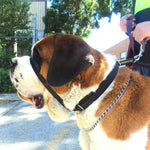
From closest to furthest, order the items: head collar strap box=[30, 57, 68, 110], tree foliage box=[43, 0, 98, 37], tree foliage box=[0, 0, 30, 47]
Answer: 1. head collar strap box=[30, 57, 68, 110]
2. tree foliage box=[0, 0, 30, 47]
3. tree foliage box=[43, 0, 98, 37]

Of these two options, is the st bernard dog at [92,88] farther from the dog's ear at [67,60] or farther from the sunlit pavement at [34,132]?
the sunlit pavement at [34,132]

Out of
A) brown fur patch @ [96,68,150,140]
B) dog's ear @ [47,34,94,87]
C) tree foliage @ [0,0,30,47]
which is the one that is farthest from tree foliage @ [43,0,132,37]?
brown fur patch @ [96,68,150,140]

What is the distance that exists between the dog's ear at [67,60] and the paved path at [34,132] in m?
2.33

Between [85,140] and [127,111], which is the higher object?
[127,111]

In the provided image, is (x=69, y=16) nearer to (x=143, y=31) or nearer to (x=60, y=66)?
(x=143, y=31)

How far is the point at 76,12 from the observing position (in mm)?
16438

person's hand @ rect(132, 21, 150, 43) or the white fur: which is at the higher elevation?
person's hand @ rect(132, 21, 150, 43)

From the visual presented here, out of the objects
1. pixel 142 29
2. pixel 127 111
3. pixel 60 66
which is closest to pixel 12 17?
pixel 142 29

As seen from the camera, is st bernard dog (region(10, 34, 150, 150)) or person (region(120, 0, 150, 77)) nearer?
st bernard dog (region(10, 34, 150, 150))

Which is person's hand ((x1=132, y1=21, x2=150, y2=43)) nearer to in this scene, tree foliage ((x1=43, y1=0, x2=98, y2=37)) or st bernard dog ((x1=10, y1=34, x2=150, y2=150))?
st bernard dog ((x1=10, y1=34, x2=150, y2=150))

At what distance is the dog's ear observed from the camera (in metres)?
1.36

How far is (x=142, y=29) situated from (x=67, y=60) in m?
0.94

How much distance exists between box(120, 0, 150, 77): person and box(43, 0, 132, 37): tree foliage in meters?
14.6

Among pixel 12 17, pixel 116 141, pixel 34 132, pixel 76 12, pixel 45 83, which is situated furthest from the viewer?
pixel 76 12
